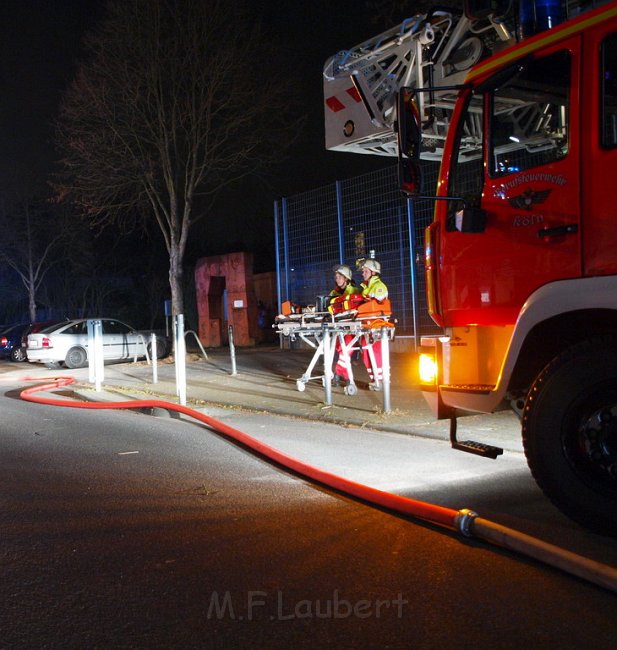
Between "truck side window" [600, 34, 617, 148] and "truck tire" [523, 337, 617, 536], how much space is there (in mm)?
1176

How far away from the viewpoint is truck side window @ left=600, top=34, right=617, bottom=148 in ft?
12.7

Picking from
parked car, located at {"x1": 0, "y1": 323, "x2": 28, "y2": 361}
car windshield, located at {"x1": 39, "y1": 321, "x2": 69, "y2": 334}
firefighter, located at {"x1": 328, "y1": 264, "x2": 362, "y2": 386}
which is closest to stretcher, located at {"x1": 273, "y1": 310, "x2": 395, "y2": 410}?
firefighter, located at {"x1": 328, "y1": 264, "x2": 362, "y2": 386}

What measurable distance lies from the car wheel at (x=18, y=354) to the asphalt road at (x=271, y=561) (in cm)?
1795

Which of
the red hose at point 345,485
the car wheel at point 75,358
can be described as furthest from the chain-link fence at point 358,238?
the red hose at point 345,485

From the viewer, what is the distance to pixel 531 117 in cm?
474

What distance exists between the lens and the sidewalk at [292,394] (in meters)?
8.15

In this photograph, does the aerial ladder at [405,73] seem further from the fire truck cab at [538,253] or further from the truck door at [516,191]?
the fire truck cab at [538,253]

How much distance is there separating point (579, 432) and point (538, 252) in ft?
3.65

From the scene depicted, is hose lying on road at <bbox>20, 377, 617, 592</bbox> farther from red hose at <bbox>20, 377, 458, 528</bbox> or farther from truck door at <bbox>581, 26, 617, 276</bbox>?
truck door at <bbox>581, 26, 617, 276</bbox>

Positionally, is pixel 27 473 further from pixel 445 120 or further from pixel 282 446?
pixel 445 120

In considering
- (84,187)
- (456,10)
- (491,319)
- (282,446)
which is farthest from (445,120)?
(84,187)

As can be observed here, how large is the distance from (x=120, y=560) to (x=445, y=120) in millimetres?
5221

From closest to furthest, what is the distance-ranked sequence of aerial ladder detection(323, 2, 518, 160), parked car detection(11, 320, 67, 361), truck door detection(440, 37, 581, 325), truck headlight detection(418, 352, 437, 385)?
truck door detection(440, 37, 581, 325)
truck headlight detection(418, 352, 437, 385)
aerial ladder detection(323, 2, 518, 160)
parked car detection(11, 320, 67, 361)

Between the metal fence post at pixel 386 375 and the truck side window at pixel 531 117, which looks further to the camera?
the metal fence post at pixel 386 375
